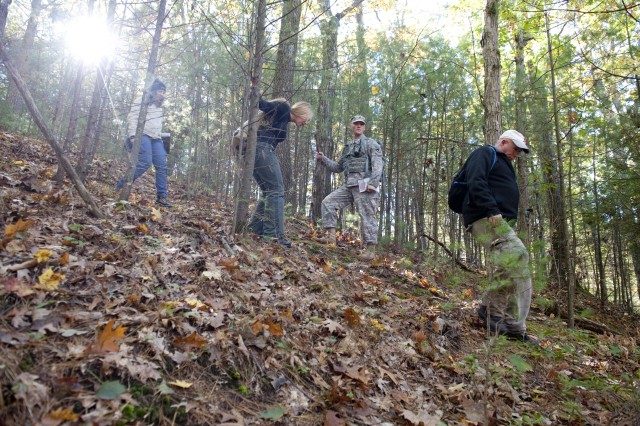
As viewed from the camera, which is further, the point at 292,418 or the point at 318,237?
the point at 318,237

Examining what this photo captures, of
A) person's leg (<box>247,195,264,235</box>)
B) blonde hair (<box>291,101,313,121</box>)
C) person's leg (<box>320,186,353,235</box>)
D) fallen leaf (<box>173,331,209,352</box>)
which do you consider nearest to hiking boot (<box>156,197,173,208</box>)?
person's leg (<box>247,195,264,235</box>)

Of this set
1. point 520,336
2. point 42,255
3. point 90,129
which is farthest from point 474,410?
point 90,129

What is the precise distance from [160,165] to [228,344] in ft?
14.6

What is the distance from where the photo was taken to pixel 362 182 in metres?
6.71

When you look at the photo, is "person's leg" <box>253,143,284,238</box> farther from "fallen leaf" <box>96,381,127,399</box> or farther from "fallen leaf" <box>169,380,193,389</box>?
"fallen leaf" <box>96,381,127,399</box>

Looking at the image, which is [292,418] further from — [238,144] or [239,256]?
[238,144]

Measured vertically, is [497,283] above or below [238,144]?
below

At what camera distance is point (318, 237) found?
23.6ft

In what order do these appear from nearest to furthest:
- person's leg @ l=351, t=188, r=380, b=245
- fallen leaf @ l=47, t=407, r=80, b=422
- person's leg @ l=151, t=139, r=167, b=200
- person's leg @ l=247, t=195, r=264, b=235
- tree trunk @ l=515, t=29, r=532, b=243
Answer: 1. fallen leaf @ l=47, t=407, r=80, b=422
2. person's leg @ l=247, t=195, r=264, b=235
3. person's leg @ l=151, t=139, r=167, b=200
4. person's leg @ l=351, t=188, r=380, b=245
5. tree trunk @ l=515, t=29, r=532, b=243

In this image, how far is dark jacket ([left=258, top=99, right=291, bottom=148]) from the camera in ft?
17.2

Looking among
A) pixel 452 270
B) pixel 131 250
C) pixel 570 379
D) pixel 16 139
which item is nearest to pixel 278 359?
pixel 131 250

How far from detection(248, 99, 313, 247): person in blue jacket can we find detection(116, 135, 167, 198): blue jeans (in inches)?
66.8

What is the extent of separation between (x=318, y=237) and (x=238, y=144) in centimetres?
252

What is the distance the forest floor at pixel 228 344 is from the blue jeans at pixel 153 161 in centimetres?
103
